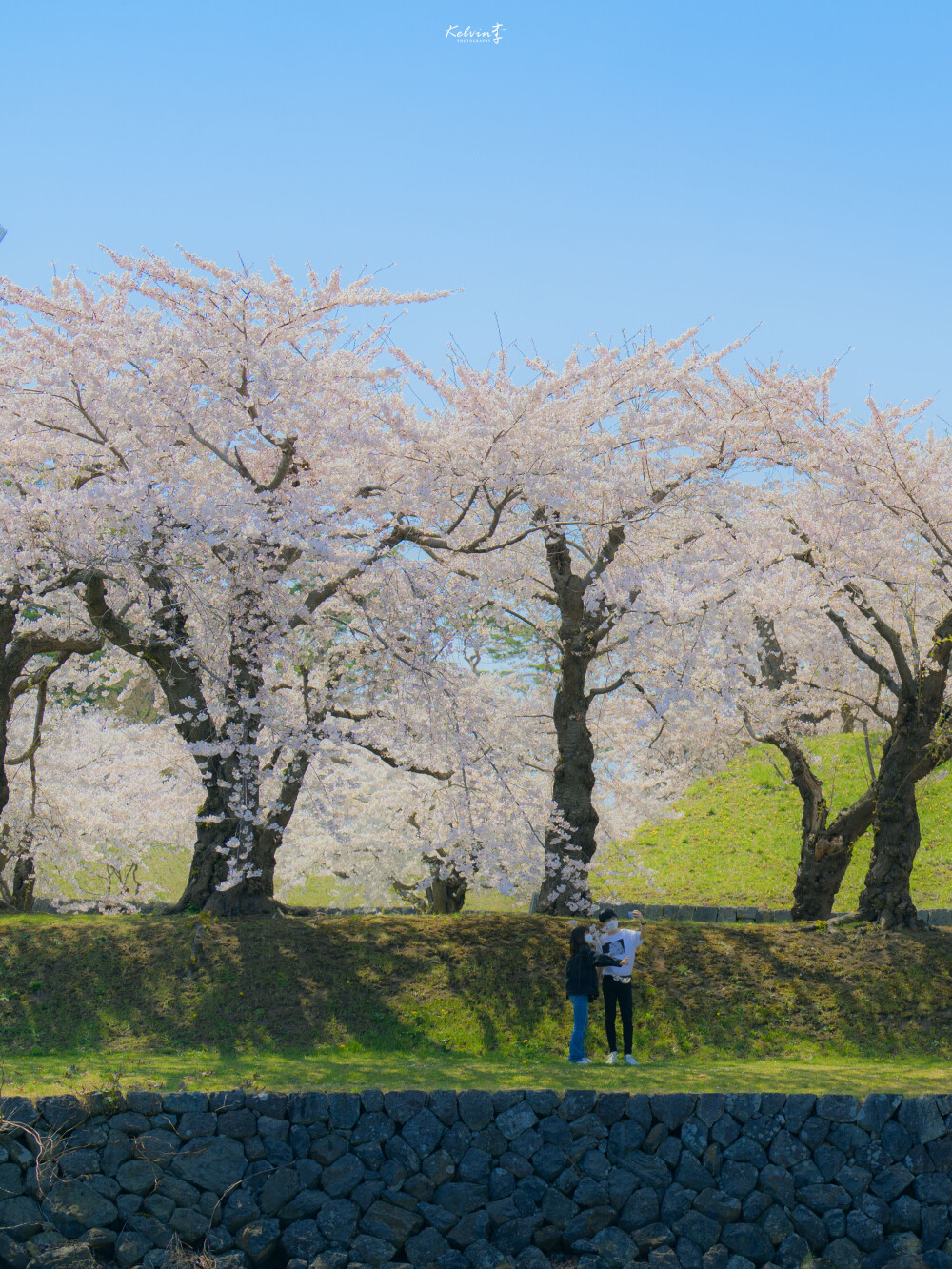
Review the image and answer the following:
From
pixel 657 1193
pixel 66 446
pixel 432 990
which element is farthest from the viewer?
pixel 66 446

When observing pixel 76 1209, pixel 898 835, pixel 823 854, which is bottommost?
pixel 76 1209

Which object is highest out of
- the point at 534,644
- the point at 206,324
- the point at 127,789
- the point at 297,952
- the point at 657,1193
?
the point at 206,324

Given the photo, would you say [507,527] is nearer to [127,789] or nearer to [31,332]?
[31,332]

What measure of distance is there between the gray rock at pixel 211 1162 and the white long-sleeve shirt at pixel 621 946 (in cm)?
394

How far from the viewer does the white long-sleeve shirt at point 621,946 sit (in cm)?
1084

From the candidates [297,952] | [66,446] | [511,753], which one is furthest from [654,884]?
[66,446]

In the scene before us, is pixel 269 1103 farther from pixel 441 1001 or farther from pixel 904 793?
pixel 904 793

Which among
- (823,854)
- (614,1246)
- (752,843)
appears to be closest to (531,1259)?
(614,1246)

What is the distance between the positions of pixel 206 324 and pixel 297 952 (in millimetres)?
7529

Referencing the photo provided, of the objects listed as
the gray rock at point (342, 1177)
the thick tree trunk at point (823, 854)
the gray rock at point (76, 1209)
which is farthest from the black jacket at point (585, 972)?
the thick tree trunk at point (823, 854)

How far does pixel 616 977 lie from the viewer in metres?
10.9

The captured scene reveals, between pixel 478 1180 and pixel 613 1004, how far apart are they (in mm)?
2447

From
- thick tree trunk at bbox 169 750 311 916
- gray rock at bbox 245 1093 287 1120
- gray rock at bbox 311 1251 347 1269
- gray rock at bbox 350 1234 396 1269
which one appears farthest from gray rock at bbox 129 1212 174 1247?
thick tree trunk at bbox 169 750 311 916

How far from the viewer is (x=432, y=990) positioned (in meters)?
12.6
